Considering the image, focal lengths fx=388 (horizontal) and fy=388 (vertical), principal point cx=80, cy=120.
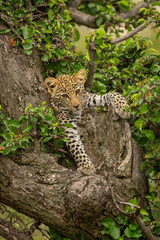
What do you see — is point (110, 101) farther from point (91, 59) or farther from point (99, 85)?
point (91, 59)

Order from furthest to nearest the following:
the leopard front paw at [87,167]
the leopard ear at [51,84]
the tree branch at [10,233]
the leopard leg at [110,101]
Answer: the leopard ear at [51,84]
the leopard leg at [110,101]
the leopard front paw at [87,167]
the tree branch at [10,233]

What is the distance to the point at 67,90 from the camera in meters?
6.66

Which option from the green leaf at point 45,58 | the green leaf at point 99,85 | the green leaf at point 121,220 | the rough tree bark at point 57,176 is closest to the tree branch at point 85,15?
the green leaf at point 99,85

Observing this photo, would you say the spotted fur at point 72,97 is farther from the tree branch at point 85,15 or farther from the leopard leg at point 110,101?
the tree branch at point 85,15

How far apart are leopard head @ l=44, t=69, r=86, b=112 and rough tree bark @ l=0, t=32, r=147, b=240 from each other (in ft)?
1.93

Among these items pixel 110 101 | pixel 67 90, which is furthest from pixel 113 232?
pixel 67 90

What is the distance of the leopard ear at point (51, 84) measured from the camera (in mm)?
6449

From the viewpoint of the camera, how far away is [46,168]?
5.21 meters

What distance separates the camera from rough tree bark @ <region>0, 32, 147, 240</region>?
4.84 metres

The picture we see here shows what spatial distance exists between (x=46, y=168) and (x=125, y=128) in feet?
4.80

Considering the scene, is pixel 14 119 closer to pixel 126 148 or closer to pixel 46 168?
pixel 46 168

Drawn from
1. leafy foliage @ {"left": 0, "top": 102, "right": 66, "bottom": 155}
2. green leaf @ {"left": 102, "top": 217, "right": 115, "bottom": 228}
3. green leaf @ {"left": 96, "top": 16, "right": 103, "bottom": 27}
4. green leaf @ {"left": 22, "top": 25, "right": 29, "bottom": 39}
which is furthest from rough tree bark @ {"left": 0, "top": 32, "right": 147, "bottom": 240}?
green leaf @ {"left": 96, "top": 16, "right": 103, "bottom": 27}

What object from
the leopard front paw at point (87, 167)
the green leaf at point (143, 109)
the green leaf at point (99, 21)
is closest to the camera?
the green leaf at point (143, 109)

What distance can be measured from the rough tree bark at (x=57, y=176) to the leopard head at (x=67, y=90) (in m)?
0.59
